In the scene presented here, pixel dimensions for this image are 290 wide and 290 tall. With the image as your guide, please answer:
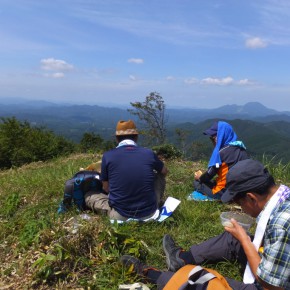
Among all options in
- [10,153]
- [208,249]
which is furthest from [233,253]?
[10,153]

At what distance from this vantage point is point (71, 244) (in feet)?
12.0

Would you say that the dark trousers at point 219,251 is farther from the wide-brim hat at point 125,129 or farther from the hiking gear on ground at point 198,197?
the hiking gear on ground at point 198,197

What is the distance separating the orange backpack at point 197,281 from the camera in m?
2.68

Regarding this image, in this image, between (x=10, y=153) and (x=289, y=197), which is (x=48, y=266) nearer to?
(x=289, y=197)

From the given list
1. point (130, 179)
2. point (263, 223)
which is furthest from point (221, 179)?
point (263, 223)

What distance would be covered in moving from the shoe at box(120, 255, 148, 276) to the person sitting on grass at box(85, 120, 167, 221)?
902mm

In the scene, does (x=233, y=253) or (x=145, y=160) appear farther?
(x=145, y=160)

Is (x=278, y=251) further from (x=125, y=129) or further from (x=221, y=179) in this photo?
(x=221, y=179)

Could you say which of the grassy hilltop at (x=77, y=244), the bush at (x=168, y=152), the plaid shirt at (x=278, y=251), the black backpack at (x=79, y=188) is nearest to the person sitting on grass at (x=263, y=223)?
the plaid shirt at (x=278, y=251)

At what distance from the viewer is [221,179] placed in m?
5.94

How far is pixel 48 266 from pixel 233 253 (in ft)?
6.14

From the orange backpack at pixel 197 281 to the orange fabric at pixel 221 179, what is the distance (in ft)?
10.2

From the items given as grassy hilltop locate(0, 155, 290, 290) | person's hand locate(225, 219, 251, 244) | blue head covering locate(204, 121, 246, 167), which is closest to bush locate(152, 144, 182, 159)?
blue head covering locate(204, 121, 246, 167)

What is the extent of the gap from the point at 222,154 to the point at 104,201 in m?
2.17
